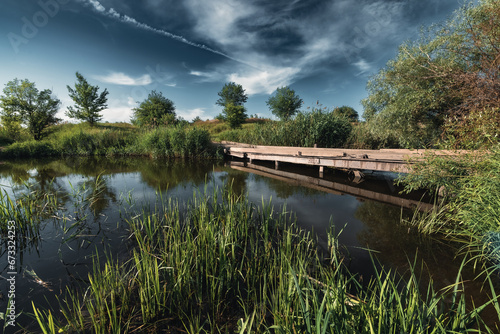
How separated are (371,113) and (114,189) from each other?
14.8 m

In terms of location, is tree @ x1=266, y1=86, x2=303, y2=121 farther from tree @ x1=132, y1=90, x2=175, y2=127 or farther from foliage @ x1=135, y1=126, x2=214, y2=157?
foliage @ x1=135, y1=126, x2=214, y2=157

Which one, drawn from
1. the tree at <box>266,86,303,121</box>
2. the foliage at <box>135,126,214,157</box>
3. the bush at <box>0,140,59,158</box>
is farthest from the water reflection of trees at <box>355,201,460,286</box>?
the tree at <box>266,86,303,121</box>

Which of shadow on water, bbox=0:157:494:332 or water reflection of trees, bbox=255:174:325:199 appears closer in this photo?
shadow on water, bbox=0:157:494:332

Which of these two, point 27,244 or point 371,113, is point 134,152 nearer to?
point 27,244

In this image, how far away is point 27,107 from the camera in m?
23.9

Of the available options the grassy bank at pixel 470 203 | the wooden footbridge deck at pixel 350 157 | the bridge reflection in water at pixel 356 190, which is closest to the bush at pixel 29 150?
the wooden footbridge deck at pixel 350 157

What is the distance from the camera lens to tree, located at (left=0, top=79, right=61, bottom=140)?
22766 millimetres

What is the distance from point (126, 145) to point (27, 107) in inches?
732

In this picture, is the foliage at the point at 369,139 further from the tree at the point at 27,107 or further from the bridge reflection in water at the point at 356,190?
the tree at the point at 27,107

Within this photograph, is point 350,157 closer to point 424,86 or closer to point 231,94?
point 424,86

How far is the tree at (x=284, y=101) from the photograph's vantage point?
45.1 m

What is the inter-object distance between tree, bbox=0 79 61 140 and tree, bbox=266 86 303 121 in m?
38.2

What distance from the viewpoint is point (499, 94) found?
5164mm

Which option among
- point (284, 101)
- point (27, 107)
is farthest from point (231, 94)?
point (27, 107)
